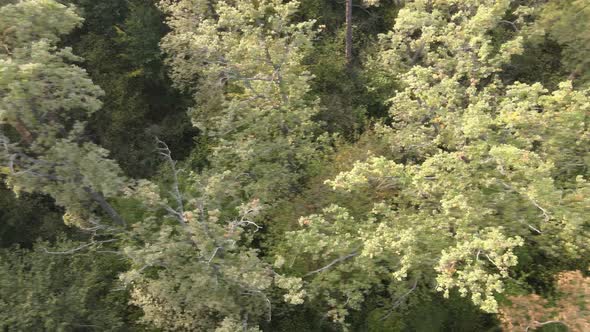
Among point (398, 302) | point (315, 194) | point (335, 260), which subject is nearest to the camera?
point (335, 260)

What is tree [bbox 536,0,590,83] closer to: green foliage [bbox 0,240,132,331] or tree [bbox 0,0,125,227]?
tree [bbox 0,0,125,227]

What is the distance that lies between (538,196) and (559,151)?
9.82 feet

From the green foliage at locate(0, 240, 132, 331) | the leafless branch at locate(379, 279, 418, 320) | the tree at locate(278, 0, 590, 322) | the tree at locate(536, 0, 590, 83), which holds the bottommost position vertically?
the leafless branch at locate(379, 279, 418, 320)

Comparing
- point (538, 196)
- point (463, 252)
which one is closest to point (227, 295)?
point (463, 252)

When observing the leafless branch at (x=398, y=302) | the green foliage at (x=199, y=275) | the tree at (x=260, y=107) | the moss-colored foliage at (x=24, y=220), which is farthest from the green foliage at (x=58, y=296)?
the leafless branch at (x=398, y=302)

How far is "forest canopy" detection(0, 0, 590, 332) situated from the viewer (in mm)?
12719

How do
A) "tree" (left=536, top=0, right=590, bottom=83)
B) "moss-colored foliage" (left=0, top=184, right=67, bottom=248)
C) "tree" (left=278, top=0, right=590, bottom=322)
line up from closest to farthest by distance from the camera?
"tree" (left=278, top=0, right=590, bottom=322), "tree" (left=536, top=0, right=590, bottom=83), "moss-colored foliage" (left=0, top=184, right=67, bottom=248)

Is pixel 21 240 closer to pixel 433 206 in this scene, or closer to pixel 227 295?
pixel 227 295

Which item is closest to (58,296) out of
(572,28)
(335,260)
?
(335,260)

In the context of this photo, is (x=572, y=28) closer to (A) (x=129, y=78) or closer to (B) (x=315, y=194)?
(B) (x=315, y=194)

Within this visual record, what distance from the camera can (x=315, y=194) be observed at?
16188mm

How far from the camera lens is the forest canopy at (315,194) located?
41.7 ft

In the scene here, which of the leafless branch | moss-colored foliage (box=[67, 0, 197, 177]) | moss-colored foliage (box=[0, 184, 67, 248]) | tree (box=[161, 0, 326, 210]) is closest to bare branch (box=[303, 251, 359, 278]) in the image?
the leafless branch

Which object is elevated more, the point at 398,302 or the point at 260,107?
the point at 260,107
